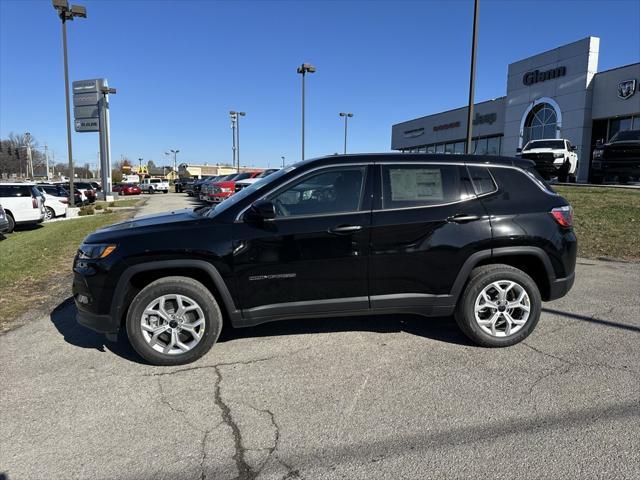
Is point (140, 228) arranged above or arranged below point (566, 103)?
below

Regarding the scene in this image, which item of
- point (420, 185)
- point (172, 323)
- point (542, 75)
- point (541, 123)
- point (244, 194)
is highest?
point (542, 75)

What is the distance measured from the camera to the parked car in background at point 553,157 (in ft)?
65.9

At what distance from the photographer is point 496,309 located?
4246 mm

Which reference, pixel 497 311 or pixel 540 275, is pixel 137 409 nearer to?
pixel 497 311

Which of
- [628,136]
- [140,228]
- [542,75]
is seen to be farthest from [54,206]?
[542,75]

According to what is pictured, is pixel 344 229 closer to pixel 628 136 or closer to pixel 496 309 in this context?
pixel 496 309

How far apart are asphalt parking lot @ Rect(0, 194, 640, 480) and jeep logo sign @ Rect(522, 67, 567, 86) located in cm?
3357

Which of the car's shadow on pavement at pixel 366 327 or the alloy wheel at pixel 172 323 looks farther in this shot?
the car's shadow on pavement at pixel 366 327

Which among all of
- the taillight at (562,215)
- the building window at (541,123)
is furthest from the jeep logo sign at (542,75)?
the taillight at (562,215)

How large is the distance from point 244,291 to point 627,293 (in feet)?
17.0

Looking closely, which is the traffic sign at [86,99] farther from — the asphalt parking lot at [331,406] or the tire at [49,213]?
the asphalt parking lot at [331,406]

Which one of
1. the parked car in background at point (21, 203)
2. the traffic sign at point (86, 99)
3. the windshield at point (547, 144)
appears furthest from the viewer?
the traffic sign at point (86, 99)

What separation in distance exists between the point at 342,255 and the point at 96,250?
2.12 m

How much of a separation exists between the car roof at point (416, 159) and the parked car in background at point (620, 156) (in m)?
16.4
